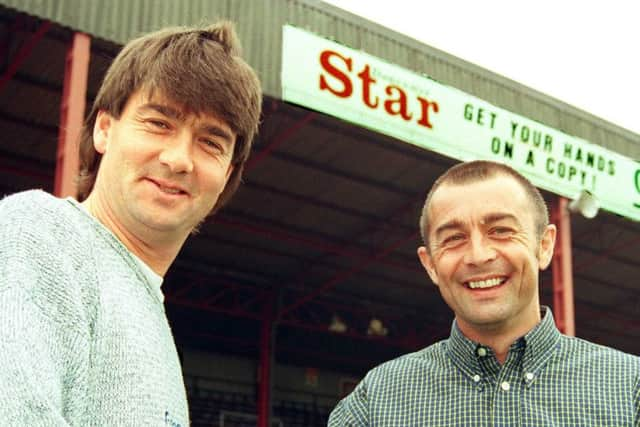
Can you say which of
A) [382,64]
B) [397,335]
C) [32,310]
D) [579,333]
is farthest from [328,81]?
[579,333]

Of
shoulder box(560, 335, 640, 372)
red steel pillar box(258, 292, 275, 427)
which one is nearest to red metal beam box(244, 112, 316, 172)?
red steel pillar box(258, 292, 275, 427)

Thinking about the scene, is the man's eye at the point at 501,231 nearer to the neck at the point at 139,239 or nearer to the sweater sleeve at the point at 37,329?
the neck at the point at 139,239

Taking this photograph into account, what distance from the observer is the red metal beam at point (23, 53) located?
41.2ft

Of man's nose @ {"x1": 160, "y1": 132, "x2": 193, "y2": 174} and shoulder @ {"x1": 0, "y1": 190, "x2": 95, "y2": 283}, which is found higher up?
man's nose @ {"x1": 160, "y1": 132, "x2": 193, "y2": 174}

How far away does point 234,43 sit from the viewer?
211 cm

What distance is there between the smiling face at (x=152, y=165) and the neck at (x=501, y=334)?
4.60ft

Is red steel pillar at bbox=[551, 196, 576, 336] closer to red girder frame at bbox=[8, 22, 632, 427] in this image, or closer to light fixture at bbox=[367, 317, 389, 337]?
red girder frame at bbox=[8, 22, 632, 427]

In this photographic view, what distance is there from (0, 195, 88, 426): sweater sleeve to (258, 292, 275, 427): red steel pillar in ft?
79.0

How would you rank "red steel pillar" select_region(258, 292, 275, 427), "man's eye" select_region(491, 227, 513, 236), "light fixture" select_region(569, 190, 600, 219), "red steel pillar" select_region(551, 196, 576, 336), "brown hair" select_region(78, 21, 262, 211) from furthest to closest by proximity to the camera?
"red steel pillar" select_region(258, 292, 275, 427) → "red steel pillar" select_region(551, 196, 576, 336) → "light fixture" select_region(569, 190, 600, 219) → "man's eye" select_region(491, 227, 513, 236) → "brown hair" select_region(78, 21, 262, 211)

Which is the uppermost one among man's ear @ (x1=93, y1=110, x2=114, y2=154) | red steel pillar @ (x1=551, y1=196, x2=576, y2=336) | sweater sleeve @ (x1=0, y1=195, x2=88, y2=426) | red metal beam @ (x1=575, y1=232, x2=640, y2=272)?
red metal beam @ (x1=575, y1=232, x2=640, y2=272)

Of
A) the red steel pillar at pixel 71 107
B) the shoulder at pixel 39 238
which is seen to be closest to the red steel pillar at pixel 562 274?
the red steel pillar at pixel 71 107

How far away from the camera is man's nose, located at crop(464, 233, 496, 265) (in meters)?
2.95

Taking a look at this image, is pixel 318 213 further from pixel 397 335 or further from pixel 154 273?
pixel 154 273

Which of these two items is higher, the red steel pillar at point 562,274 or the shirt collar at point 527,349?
the red steel pillar at point 562,274
